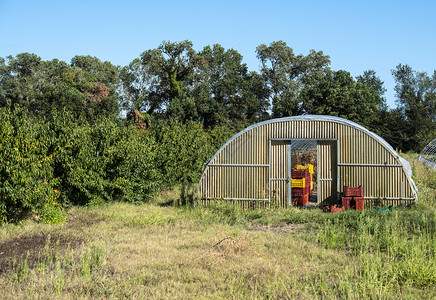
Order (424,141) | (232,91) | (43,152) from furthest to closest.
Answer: (232,91) < (424,141) < (43,152)

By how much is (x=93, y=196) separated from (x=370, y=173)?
9787 millimetres

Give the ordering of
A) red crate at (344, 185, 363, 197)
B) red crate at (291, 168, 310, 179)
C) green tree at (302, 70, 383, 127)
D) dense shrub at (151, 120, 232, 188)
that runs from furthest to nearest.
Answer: green tree at (302, 70, 383, 127) → dense shrub at (151, 120, 232, 188) → red crate at (291, 168, 310, 179) → red crate at (344, 185, 363, 197)

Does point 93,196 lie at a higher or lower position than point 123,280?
higher

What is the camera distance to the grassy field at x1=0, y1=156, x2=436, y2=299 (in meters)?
6.69

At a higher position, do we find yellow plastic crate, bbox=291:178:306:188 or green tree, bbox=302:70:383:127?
green tree, bbox=302:70:383:127

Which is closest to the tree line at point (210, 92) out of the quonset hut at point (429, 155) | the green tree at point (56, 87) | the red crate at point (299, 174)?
the green tree at point (56, 87)

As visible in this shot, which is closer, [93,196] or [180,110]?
[93,196]

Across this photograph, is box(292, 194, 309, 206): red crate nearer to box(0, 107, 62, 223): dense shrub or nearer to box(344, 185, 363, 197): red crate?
box(344, 185, 363, 197): red crate

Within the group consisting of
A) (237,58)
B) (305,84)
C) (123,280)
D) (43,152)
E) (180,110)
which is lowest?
(123,280)

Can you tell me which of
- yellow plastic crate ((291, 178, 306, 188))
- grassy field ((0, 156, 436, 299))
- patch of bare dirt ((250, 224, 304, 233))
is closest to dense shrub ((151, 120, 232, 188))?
yellow plastic crate ((291, 178, 306, 188))

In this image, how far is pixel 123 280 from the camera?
23.6 feet

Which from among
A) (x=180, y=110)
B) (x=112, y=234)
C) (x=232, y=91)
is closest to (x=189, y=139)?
(x=112, y=234)

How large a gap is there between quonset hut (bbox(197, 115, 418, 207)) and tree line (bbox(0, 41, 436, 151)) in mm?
32447

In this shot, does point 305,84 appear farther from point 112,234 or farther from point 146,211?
point 112,234
